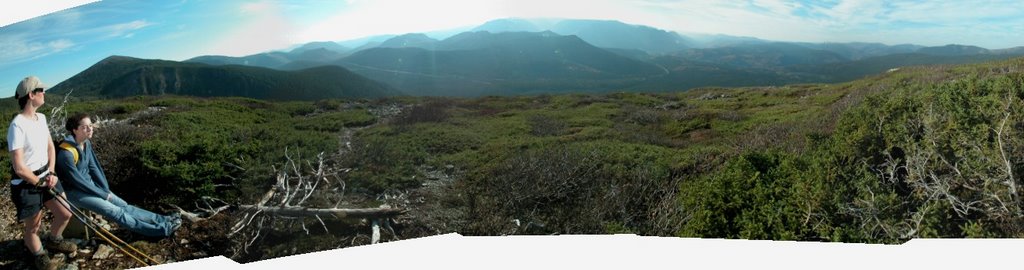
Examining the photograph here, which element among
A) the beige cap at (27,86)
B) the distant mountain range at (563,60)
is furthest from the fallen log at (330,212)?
the beige cap at (27,86)

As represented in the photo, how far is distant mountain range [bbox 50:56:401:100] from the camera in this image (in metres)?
5.90

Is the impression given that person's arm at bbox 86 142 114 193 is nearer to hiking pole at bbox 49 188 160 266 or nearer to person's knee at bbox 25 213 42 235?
hiking pole at bbox 49 188 160 266

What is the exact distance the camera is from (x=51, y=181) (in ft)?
16.2

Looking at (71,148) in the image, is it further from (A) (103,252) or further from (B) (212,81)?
(B) (212,81)

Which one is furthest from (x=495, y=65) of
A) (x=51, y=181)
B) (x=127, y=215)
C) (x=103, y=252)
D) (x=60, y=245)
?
(x=60, y=245)

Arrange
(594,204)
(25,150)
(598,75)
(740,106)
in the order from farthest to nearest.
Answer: (598,75) < (740,106) < (594,204) < (25,150)

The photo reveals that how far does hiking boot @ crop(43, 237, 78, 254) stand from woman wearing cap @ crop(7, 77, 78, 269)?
0.20 ft

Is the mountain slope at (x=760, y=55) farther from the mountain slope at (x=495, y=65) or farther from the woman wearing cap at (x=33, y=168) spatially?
the woman wearing cap at (x=33, y=168)

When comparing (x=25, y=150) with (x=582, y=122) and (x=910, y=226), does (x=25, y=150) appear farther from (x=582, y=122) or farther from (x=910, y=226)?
(x=910, y=226)

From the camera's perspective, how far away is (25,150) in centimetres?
488

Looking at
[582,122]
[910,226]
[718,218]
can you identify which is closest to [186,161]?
[582,122]

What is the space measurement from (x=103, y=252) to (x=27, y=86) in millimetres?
1580

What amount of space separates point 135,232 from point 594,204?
455 cm

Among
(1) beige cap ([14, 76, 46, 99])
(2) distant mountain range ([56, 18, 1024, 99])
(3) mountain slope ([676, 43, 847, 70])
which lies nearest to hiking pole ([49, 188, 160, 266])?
(1) beige cap ([14, 76, 46, 99])
